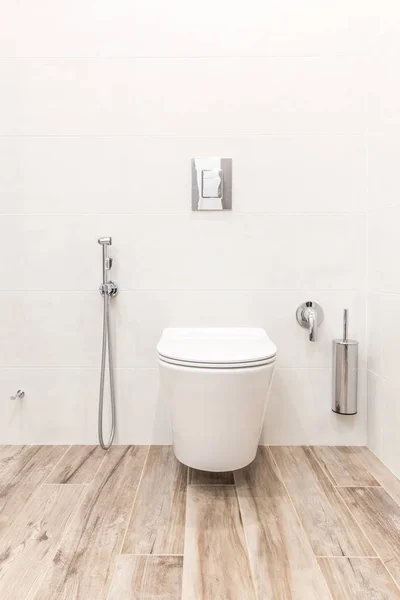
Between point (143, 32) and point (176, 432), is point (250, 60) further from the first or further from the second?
point (176, 432)

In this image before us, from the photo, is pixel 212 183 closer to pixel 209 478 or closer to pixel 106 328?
pixel 106 328

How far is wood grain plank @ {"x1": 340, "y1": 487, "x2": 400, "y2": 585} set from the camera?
1.08 meters

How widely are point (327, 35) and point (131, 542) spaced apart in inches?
78.4

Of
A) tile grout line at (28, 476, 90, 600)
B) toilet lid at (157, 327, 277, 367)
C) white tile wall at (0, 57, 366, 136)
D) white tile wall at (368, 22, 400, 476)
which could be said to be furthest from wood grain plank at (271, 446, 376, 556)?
white tile wall at (0, 57, 366, 136)

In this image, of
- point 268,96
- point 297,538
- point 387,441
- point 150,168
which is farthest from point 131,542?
point 268,96

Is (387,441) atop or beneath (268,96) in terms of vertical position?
beneath

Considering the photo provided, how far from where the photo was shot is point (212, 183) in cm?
174

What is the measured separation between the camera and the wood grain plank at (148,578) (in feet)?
3.12

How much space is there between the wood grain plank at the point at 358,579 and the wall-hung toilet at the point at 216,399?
1.28 feet

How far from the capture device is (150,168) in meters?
1.76

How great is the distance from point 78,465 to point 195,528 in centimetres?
62

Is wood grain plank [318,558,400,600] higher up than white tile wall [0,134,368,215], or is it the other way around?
white tile wall [0,134,368,215]

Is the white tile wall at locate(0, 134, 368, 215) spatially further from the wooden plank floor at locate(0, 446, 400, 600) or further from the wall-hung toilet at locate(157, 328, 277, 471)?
the wooden plank floor at locate(0, 446, 400, 600)

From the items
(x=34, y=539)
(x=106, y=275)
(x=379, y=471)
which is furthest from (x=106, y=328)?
(x=379, y=471)
